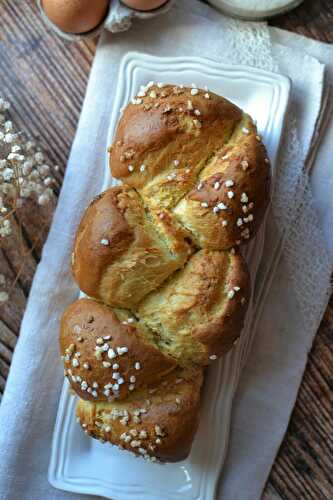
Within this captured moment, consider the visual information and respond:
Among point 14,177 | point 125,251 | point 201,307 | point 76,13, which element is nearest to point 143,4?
point 76,13

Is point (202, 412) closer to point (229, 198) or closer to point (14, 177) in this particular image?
point (229, 198)

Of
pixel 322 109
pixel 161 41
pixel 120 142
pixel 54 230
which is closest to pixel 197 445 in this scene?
pixel 54 230

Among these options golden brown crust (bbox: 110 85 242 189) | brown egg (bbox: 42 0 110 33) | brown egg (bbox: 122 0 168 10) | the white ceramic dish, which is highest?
brown egg (bbox: 42 0 110 33)

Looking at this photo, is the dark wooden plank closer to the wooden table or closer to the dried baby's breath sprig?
the wooden table

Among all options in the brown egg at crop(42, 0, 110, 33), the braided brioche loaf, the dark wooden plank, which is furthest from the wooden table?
the braided brioche loaf

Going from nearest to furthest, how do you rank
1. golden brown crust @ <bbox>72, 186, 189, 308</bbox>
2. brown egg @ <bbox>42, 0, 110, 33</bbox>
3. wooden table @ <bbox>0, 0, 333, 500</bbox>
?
golden brown crust @ <bbox>72, 186, 189, 308</bbox> → brown egg @ <bbox>42, 0, 110, 33</bbox> → wooden table @ <bbox>0, 0, 333, 500</bbox>
